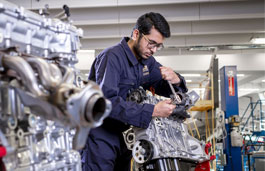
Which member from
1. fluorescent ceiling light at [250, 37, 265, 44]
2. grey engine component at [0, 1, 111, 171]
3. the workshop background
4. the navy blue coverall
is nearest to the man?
the navy blue coverall

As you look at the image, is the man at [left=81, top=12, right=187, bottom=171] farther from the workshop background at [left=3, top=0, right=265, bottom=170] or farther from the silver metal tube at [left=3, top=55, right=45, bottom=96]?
the workshop background at [left=3, top=0, right=265, bottom=170]

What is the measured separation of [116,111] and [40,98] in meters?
1.08

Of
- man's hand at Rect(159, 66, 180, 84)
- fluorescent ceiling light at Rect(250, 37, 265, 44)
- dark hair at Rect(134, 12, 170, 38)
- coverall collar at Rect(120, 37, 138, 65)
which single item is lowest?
man's hand at Rect(159, 66, 180, 84)

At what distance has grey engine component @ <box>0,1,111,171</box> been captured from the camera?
1.17 m

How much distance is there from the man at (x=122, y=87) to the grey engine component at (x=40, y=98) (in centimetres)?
64

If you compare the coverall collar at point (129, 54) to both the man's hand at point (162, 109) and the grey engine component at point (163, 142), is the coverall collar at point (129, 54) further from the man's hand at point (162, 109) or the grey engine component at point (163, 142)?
the man's hand at point (162, 109)

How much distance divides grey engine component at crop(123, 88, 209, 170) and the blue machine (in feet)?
13.8

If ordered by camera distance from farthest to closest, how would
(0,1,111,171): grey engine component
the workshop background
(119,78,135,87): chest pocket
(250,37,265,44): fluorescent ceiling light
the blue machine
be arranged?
(250,37,265,44): fluorescent ceiling light < the workshop background < the blue machine < (119,78,135,87): chest pocket < (0,1,111,171): grey engine component

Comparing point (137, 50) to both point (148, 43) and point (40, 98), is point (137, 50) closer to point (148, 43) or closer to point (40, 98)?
point (148, 43)

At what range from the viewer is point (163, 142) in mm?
2434

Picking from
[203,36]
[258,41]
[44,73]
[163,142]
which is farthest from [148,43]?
[258,41]

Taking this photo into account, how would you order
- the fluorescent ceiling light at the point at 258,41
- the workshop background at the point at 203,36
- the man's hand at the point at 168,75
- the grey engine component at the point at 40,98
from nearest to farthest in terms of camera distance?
1. the grey engine component at the point at 40,98
2. the man's hand at the point at 168,75
3. the workshop background at the point at 203,36
4. the fluorescent ceiling light at the point at 258,41

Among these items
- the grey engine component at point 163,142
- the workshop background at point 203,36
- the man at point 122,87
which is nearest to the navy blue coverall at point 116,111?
the man at point 122,87

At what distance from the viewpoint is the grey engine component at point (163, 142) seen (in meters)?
2.28
